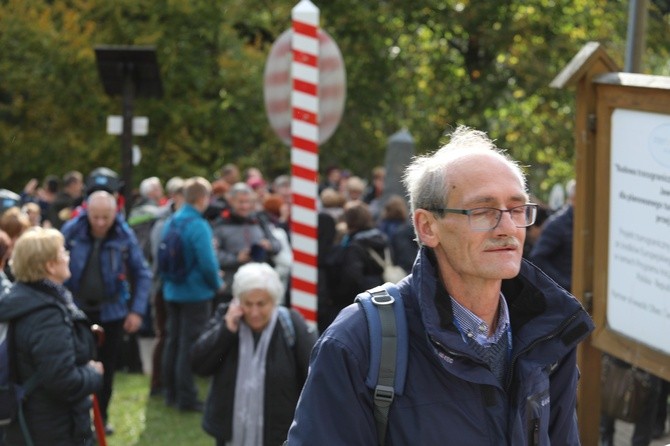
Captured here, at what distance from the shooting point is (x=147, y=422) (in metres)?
10.8

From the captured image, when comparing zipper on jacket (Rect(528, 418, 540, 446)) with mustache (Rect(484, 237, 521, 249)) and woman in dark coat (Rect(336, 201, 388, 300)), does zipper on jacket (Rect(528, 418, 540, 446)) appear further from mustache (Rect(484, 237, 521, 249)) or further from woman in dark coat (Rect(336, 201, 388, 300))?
woman in dark coat (Rect(336, 201, 388, 300))

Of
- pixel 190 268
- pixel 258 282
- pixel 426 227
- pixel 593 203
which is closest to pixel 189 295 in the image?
pixel 190 268

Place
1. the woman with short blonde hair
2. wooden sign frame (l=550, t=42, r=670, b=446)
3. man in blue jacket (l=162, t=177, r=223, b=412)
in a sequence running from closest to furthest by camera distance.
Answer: wooden sign frame (l=550, t=42, r=670, b=446)
the woman with short blonde hair
man in blue jacket (l=162, t=177, r=223, b=412)

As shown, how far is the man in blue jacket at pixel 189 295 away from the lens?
1076 cm

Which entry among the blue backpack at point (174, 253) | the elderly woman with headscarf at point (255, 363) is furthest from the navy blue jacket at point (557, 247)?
the elderly woman with headscarf at point (255, 363)

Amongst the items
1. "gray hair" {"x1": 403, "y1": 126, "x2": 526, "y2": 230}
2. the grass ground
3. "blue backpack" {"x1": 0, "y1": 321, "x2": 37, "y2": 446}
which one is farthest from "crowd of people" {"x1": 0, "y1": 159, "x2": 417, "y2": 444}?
"gray hair" {"x1": 403, "y1": 126, "x2": 526, "y2": 230}

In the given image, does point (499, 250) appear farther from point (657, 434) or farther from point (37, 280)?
point (657, 434)

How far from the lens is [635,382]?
7.30 metres

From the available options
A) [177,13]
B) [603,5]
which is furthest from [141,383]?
[177,13]

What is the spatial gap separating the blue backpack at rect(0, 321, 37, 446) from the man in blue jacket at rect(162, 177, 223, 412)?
4110 mm

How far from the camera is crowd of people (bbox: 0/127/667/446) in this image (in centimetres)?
316

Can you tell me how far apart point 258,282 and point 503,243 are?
3.78 m

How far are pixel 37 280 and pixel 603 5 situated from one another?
53.5 feet

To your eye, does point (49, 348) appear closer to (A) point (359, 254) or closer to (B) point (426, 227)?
(B) point (426, 227)
